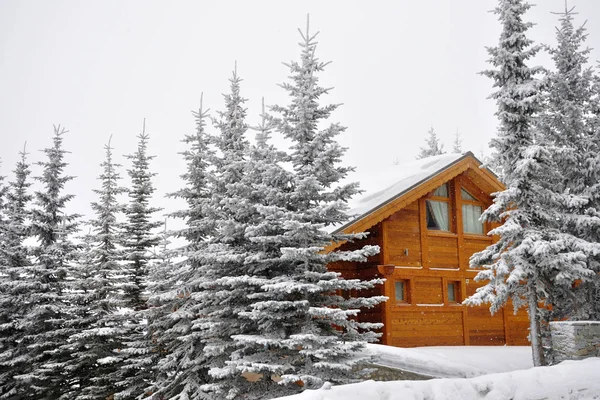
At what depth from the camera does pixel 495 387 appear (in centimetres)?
880

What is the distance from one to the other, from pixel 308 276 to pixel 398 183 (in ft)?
26.7

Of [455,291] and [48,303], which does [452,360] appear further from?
[48,303]

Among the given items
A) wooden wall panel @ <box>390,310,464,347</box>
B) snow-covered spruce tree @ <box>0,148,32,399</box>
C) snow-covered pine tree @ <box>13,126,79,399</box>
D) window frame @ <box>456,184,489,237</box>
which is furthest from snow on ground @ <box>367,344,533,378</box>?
snow-covered spruce tree @ <box>0,148,32,399</box>

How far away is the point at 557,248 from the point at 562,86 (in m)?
6.72

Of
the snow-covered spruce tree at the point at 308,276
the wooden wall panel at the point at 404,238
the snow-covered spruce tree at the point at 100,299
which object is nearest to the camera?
the snow-covered spruce tree at the point at 308,276

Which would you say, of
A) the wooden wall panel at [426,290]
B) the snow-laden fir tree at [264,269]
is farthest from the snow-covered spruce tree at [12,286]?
the wooden wall panel at [426,290]

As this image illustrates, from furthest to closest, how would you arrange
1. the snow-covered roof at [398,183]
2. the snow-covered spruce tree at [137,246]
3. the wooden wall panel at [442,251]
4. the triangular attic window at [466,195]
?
the triangular attic window at [466,195], the wooden wall panel at [442,251], the snow-covered spruce tree at [137,246], the snow-covered roof at [398,183]

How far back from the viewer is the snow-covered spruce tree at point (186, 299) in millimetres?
14328

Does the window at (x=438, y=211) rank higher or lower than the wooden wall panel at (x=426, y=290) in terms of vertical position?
higher

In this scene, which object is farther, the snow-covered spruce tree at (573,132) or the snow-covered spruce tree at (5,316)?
the snow-covered spruce tree at (5,316)

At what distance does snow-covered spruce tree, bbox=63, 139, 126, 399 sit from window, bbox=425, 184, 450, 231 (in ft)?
34.4

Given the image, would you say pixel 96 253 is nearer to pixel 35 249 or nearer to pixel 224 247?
pixel 35 249

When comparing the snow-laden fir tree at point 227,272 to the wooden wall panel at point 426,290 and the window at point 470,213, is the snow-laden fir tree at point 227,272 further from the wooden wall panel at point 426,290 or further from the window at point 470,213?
the window at point 470,213

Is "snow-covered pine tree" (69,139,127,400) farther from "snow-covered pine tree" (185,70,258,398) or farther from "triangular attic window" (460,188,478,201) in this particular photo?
"triangular attic window" (460,188,478,201)
